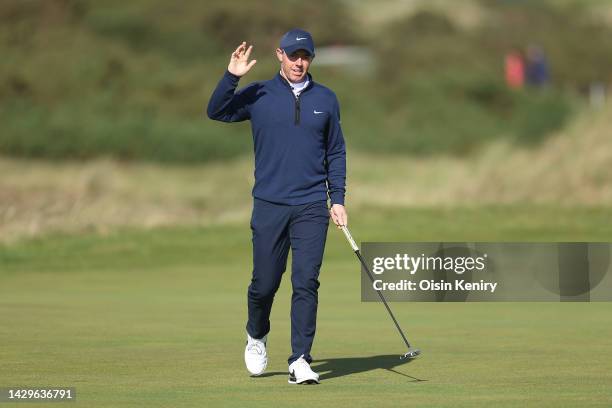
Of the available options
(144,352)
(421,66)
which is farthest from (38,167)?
(144,352)

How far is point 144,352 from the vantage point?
1033 cm

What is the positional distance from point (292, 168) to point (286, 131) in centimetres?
22

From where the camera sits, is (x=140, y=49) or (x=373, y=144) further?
(x=140, y=49)

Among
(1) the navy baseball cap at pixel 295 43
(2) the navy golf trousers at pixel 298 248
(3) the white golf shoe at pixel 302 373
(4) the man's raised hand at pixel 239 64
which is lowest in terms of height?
(3) the white golf shoe at pixel 302 373

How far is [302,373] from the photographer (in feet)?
28.4

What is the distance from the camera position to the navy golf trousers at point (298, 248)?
892 cm

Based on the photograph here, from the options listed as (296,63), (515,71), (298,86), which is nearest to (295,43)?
(296,63)

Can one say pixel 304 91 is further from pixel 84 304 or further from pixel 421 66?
pixel 421 66

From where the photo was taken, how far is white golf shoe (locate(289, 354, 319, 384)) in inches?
340

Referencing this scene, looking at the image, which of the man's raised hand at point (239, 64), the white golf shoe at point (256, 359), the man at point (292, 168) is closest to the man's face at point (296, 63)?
the man at point (292, 168)

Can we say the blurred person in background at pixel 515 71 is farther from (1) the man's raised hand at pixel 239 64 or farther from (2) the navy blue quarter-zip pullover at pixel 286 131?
(1) the man's raised hand at pixel 239 64

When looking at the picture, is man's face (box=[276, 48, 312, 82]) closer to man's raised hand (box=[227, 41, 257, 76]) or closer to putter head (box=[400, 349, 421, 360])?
man's raised hand (box=[227, 41, 257, 76])

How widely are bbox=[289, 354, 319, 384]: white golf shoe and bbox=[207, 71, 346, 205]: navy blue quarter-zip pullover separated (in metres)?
0.94

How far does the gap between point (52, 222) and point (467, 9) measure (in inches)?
4048
